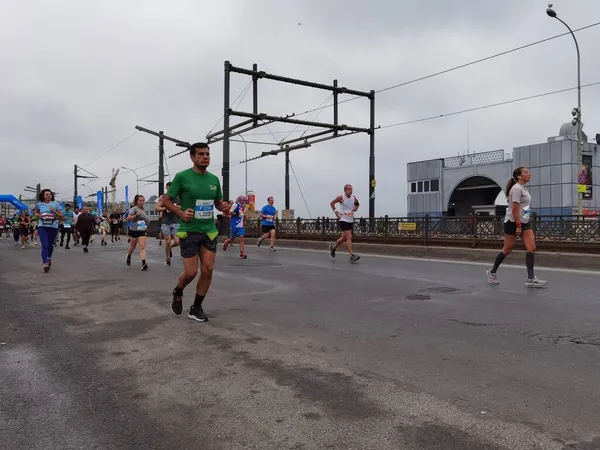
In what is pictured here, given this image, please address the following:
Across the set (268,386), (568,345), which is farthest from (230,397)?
(568,345)

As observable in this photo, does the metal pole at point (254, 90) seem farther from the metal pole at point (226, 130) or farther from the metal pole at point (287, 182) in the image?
the metal pole at point (287, 182)

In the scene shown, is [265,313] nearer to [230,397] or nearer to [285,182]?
[230,397]

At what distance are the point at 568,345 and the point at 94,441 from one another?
369 cm

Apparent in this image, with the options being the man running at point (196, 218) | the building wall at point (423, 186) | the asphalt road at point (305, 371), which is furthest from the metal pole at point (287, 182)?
the man running at point (196, 218)

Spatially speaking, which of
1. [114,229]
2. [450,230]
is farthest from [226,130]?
[450,230]

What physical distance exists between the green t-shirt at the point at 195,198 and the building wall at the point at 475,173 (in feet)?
157

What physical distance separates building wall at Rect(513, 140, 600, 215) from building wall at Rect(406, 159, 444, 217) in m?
10.1

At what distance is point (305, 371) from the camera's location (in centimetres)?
347

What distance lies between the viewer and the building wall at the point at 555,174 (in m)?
44.5

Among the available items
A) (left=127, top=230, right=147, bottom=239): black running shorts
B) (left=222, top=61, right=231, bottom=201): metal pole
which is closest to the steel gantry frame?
(left=222, top=61, right=231, bottom=201): metal pole

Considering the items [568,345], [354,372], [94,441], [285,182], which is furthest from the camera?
[285,182]

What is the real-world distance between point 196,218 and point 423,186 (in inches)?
2236

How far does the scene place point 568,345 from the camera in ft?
13.4

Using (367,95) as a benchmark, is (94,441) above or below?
below
